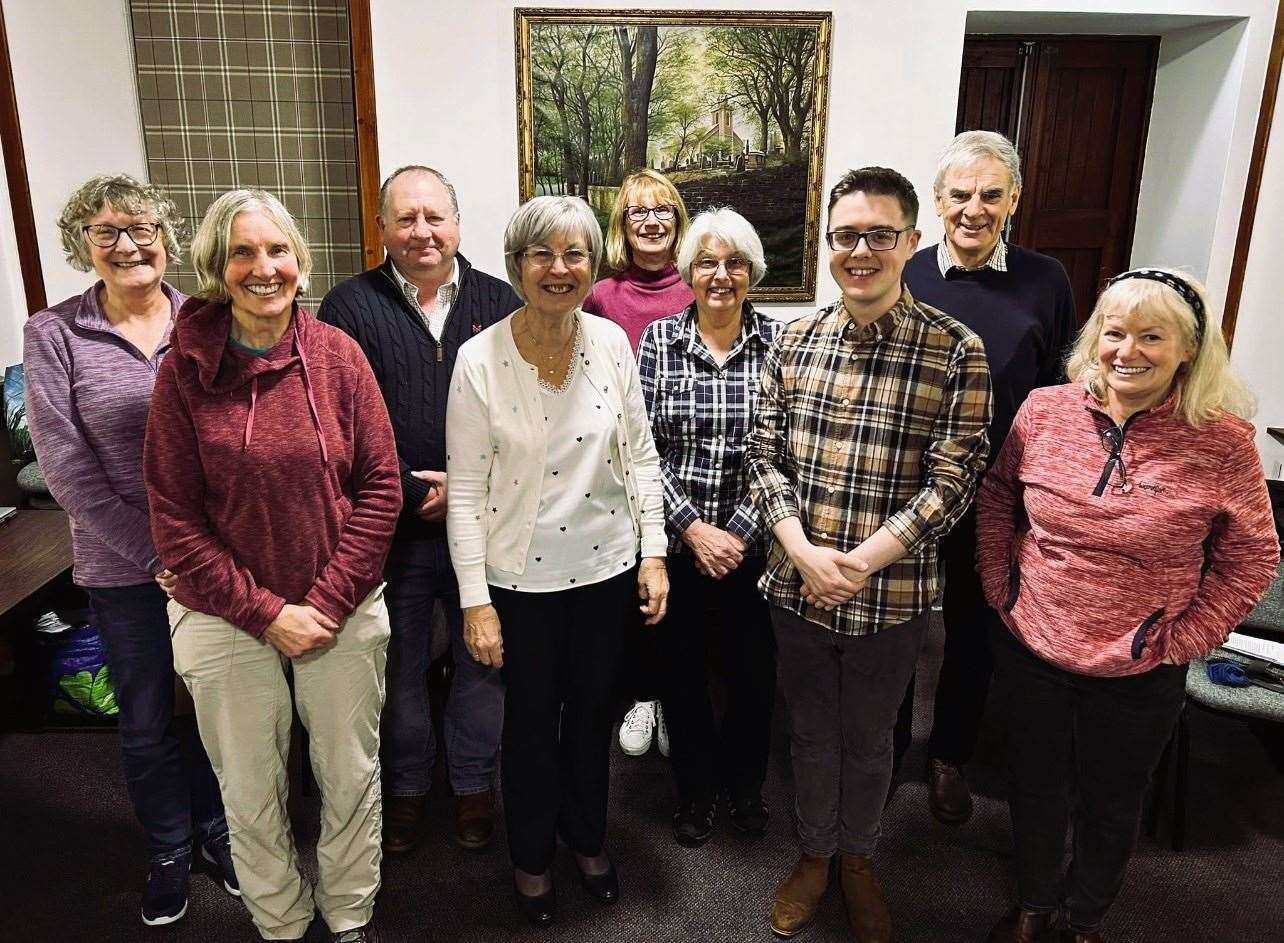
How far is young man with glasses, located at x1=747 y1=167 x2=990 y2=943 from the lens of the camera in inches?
67.1

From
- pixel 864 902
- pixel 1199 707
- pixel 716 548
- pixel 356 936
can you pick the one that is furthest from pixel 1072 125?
pixel 356 936

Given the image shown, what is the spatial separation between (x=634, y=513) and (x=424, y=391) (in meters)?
0.59

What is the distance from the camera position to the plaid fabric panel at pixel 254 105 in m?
3.46

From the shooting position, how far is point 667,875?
2.18m

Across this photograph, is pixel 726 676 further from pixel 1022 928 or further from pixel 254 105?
pixel 254 105

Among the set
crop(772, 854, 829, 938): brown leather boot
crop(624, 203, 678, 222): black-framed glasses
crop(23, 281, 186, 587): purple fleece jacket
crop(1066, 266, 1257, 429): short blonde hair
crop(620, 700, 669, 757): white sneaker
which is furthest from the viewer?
crop(620, 700, 669, 757): white sneaker

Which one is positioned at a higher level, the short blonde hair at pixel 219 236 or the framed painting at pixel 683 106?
the framed painting at pixel 683 106

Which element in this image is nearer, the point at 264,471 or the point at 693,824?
the point at 264,471

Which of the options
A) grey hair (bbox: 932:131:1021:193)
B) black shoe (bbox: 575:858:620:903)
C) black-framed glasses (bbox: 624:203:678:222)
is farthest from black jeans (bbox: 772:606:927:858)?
black-framed glasses (bbox: 624:203:678:222)

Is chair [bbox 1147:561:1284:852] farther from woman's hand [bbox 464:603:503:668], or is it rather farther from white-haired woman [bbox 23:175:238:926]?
white-haired woman [bbox 23:175:238:926]

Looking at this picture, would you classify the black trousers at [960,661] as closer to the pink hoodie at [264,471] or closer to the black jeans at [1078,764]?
the black jeans at [1078,764]

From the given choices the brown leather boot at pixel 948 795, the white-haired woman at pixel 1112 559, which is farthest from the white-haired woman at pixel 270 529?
the brown leather boot at pixel 948 795

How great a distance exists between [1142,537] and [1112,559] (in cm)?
7

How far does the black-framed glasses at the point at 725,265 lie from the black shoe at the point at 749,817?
1356mm
